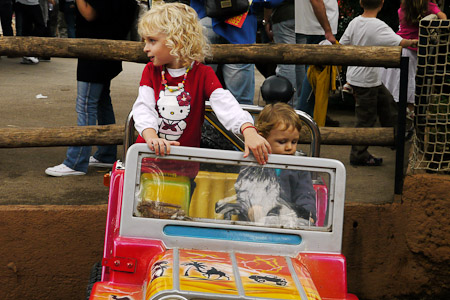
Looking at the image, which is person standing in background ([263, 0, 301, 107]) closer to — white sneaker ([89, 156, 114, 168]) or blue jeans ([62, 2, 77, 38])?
white sneaker ([89, 156, 114, 168])

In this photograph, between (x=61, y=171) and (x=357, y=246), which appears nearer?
(x=357, y=246)

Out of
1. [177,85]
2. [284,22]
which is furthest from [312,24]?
[177,85]

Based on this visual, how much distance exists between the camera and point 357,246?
470 centimetres

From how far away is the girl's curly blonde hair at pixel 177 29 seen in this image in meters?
3.35

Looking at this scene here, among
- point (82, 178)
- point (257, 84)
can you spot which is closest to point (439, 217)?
point (82, 178)

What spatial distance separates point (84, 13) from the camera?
16.6ft

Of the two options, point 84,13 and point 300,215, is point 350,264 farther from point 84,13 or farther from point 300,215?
point 84,13

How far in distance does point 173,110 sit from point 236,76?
5.98 ft

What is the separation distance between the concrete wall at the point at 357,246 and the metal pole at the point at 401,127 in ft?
0.45

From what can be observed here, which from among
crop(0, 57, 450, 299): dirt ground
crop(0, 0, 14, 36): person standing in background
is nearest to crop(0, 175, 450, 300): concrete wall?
crop(0, 57, 450, 299): dirt ground

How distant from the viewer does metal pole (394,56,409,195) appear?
14.8 ft

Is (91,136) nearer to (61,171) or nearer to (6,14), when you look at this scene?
(61,171)

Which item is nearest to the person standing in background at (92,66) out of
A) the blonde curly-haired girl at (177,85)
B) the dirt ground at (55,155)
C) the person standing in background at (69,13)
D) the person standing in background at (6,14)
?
the dirt ground at (55,155)

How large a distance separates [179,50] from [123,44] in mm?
1414
